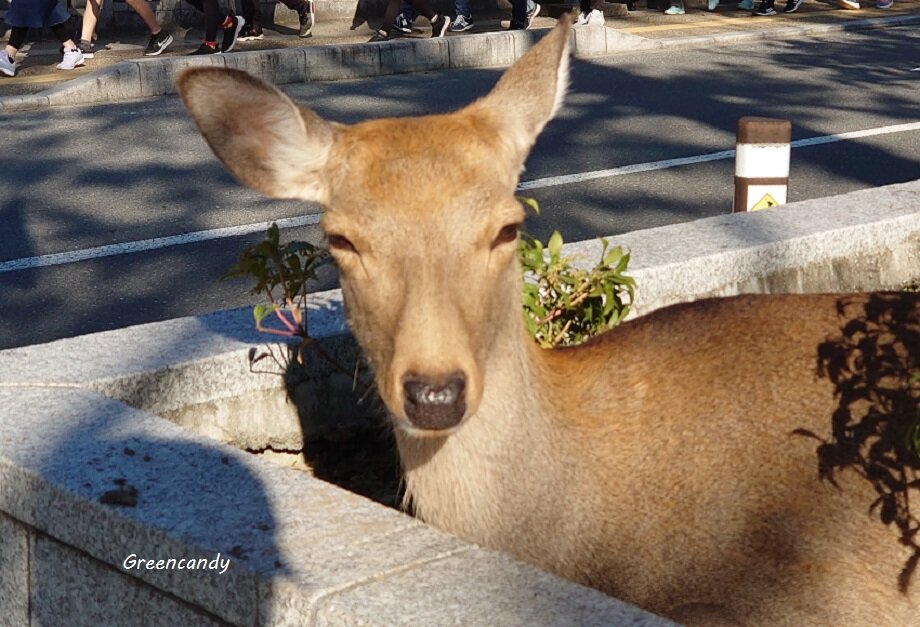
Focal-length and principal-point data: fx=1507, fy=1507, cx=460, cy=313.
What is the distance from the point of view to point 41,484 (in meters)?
3.34

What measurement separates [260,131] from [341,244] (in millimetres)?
377

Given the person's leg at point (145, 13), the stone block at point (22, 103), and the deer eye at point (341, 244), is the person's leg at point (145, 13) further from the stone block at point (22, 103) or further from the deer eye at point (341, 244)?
the deer eye at point (341, 244)

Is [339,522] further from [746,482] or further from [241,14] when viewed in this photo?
[241,14]

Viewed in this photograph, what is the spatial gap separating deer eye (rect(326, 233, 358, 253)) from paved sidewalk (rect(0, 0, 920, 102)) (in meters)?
10.1

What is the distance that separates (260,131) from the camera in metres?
3.46

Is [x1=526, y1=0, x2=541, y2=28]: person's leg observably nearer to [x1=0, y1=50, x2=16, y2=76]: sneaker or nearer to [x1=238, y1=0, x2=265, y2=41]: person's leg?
[x1=238, y1=0, x2=265, y2=41]: person's leg

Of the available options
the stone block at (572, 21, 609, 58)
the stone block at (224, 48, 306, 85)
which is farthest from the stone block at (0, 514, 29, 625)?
the stone block at (572, 21, 609, 58)

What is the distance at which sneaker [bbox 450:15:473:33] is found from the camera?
58.6 ft

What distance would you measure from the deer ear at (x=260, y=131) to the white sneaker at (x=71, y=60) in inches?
461

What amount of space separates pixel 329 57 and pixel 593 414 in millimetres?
11454

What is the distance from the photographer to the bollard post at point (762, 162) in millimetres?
6141

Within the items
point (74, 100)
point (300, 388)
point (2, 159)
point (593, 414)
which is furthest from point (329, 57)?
point (593, 414)

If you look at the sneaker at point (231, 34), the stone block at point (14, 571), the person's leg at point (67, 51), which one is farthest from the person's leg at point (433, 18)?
the stone block at point (14, 571)

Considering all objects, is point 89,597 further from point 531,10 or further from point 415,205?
point 531,10
